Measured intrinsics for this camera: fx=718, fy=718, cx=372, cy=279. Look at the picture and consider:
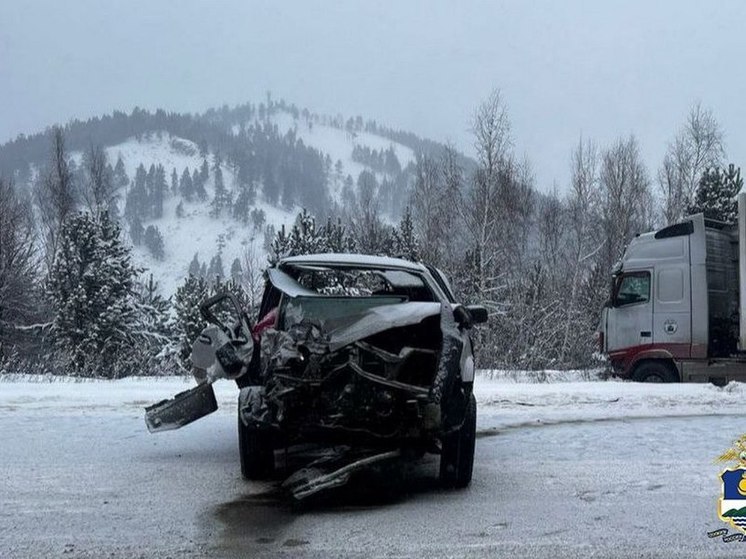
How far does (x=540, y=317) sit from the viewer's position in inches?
1094

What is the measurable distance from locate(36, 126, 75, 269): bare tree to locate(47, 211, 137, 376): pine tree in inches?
500

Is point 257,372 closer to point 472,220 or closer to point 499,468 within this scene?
point 499,468

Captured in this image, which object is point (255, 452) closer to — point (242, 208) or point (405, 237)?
point (405, 237)

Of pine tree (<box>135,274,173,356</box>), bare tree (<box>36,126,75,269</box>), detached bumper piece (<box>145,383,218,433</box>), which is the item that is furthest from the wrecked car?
bare tree (<box>36,126,75,269</box>)

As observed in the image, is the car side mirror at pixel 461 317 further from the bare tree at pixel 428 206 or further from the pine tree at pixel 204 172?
the pine tree at pixel 204 172

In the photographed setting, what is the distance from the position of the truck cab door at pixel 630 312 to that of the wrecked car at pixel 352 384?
31.8 feet

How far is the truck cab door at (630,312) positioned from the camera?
14.3 metres

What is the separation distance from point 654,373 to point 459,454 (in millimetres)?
10213

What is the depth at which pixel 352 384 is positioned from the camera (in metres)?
4.79

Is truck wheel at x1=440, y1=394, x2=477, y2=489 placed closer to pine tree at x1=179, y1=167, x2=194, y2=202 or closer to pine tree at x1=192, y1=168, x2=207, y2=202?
pine tree at x1=192, y1=168, x2=207, y2=202

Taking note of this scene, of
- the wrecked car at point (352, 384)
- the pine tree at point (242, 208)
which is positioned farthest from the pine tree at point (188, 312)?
the pine tree at point (242, 208)

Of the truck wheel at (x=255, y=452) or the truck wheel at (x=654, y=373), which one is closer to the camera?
the truck wheel at (x=255, y=452)

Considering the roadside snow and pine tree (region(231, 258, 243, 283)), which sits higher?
pine tree (region(231, 258, 243, 283))

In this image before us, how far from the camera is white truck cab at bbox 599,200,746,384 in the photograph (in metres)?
13.7
